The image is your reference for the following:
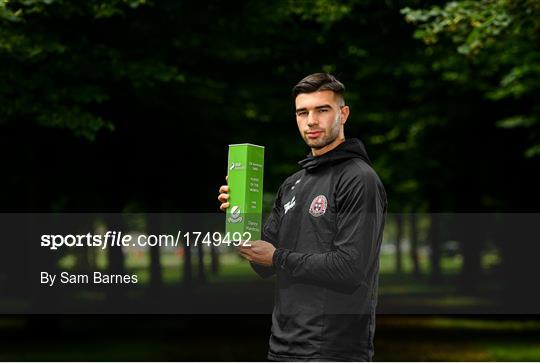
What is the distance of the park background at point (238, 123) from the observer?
15.9 meters

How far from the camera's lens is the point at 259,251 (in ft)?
14.9

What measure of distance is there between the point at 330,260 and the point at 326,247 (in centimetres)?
11

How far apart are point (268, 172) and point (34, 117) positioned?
9863mm

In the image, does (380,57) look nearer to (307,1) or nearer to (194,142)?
(307,1)

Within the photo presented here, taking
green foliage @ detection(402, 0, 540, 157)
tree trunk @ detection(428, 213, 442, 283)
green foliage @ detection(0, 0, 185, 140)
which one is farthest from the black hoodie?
tree trunk @ detection(428, 213, 442, 283)

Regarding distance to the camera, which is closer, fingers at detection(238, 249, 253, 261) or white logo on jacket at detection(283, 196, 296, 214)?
fingers at detection(238, 249, 253, 261)

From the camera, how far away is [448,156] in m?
27.4

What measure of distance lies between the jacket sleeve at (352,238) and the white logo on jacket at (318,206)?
0.08m

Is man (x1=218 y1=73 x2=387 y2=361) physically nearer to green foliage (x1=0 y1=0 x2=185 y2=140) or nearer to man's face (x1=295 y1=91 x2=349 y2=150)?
man's face (x1=295 y1=91 x2=349 y2=150)

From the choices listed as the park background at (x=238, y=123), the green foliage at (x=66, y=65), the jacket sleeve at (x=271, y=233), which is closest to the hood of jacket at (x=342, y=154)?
the jacket sleeve at (x=271, y=233)

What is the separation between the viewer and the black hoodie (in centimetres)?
438

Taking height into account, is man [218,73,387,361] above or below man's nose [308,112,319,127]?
below

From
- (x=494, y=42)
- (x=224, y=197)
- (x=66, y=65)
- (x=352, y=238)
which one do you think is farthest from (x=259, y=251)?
(x=66, y=65)

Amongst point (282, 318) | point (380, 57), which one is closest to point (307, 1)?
point (380, 57)
